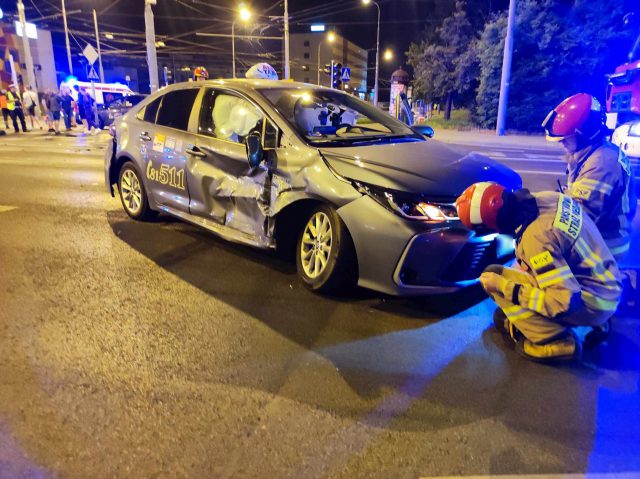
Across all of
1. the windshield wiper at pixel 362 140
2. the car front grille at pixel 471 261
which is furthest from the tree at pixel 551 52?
the car front grille at pixel 471 261

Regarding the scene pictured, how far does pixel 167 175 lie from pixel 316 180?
2.12 meters

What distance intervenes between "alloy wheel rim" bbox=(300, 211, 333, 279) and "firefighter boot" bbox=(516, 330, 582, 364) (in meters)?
1.55

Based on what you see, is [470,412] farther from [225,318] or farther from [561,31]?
[561,31]

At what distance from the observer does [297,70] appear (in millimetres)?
87500

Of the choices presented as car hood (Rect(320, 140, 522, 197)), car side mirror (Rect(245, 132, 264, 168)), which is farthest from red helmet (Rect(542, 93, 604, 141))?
car side mirror (Rect(245, 132, 264, 168))

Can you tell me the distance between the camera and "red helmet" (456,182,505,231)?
276 centimetres

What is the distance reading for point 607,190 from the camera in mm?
3656

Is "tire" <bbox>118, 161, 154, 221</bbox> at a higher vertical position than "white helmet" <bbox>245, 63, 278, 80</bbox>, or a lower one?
lower

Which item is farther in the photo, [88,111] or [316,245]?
[88,111]

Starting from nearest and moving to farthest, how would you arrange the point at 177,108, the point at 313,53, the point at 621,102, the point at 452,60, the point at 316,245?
the point at 316,245 → the point at 177,108 → the point at 621,102 → the point at 452,60 → the point at 313,53

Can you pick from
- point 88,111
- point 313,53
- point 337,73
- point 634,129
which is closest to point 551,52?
point 337,73

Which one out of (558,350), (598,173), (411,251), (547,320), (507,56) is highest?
(507,56)

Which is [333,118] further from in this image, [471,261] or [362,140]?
[471,261]

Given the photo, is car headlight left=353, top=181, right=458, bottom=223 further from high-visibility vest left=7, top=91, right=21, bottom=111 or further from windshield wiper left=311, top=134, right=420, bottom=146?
high-visibility vest left=7, top=91, right=21, bottom=111
